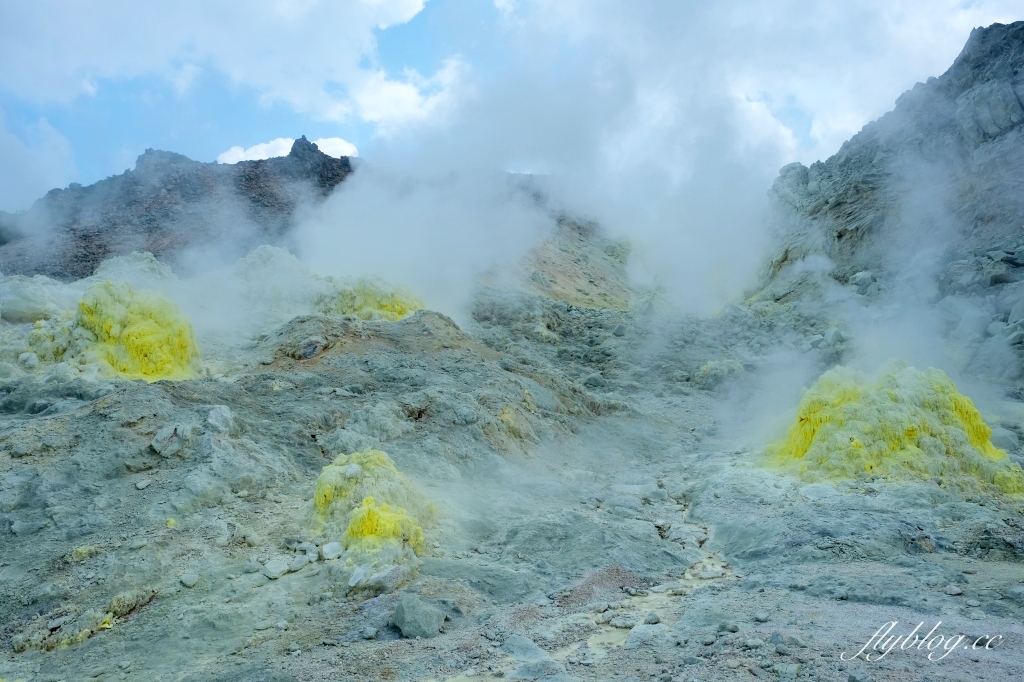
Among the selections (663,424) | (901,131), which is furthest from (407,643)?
(901,131)

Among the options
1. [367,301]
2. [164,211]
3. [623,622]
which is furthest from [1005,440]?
[164,211]

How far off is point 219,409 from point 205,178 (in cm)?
1833

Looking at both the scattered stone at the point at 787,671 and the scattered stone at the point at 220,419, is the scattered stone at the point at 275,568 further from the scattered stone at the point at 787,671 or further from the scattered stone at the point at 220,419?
the scattered stone at the point at 787,671

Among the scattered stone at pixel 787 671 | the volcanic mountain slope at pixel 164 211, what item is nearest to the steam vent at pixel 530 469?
the scattered stone at pixel 787 671

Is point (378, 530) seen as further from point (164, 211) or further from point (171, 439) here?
point (164, 211)

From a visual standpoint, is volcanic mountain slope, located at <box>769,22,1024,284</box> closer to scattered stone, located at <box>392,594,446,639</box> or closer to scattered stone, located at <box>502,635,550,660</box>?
scattered stone, located at <box>502,635,550,660</box>

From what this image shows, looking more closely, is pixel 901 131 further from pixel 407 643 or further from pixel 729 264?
pixel 407 643

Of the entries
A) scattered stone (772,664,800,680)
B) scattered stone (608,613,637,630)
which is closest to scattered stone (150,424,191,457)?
scattered stone (608,613,637,630)

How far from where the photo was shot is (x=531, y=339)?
13.7 metres

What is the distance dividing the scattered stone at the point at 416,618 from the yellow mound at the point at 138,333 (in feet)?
19.3

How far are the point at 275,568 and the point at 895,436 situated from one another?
504 cm

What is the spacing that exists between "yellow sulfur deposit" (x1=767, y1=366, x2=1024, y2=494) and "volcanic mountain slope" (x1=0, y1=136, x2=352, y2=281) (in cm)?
1536

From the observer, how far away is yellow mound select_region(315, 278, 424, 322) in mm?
12477

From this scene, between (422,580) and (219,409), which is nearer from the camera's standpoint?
(422,580)
